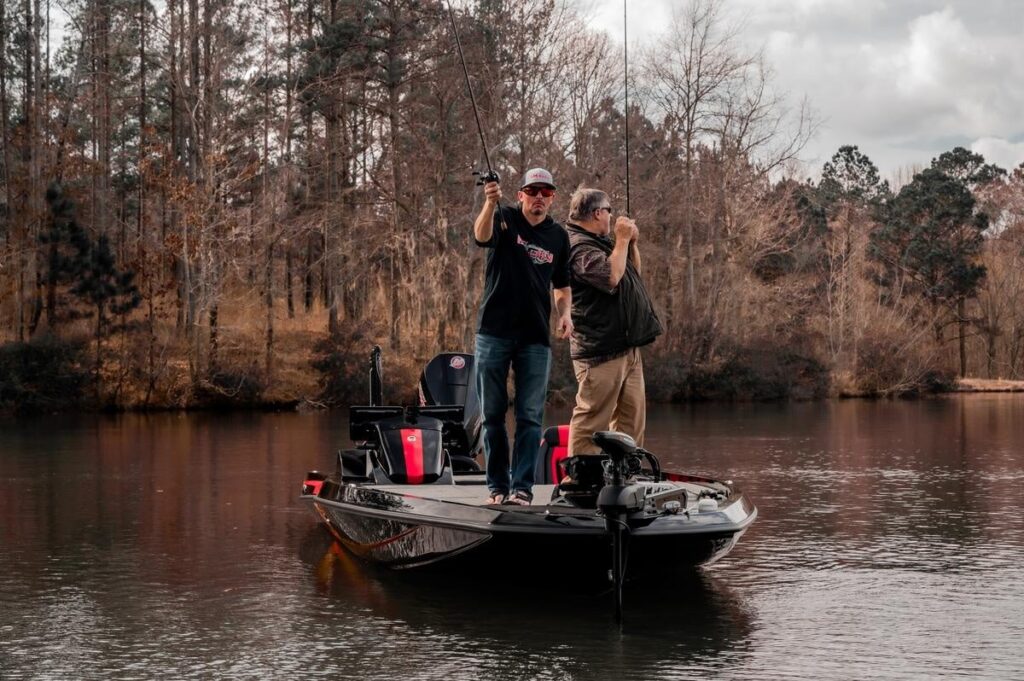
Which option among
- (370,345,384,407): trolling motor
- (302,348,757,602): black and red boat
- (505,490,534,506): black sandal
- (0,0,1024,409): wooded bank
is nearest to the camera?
(302,348,757,602): black and red boat

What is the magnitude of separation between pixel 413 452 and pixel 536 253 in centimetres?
214

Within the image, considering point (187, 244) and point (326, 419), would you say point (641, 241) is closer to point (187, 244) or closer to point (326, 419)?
point (187, 244)

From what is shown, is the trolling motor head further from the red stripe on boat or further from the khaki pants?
the red stripe on boat

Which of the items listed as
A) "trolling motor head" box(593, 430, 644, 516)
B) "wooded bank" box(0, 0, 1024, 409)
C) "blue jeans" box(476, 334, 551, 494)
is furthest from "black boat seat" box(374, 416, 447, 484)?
"wooded bank" box(0, 0, 1024, 409)

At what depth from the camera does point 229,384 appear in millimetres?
32688

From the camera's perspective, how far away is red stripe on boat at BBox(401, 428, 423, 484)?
30.7 ft

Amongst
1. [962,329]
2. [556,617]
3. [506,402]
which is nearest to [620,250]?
[506,402]

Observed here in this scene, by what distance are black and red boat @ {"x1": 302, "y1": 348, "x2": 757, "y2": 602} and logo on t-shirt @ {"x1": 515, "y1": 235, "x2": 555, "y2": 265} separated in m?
1.21

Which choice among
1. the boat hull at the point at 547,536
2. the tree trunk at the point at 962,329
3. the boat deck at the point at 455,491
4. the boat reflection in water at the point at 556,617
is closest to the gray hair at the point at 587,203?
the boat deck at the point at 455,491

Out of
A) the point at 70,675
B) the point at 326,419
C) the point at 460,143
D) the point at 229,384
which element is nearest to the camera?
the point at 70,675

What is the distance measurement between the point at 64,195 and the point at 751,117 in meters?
23.0

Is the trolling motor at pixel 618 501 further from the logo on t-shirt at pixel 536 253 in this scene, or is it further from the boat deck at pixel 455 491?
the logo on t-shirt at pixel 536 253

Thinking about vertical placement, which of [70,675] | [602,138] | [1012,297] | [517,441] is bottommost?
[70,675]

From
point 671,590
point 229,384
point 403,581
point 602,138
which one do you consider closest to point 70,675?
point 403,581
